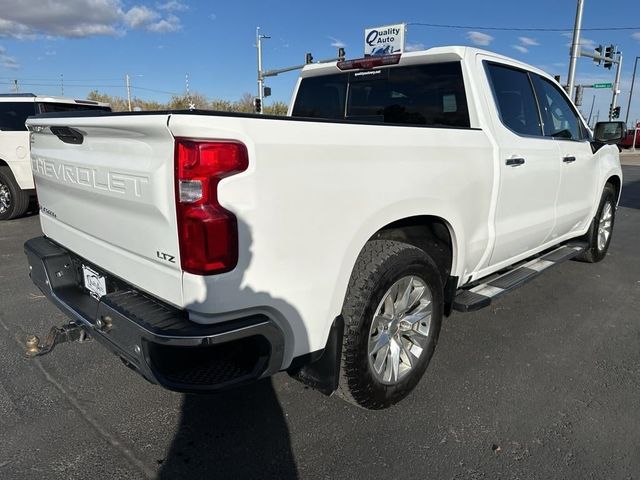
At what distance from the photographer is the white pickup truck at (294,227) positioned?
6.17ft

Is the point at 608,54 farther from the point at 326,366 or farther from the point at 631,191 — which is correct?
the point at 326,366

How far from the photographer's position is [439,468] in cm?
235

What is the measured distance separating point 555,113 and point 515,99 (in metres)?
0.82

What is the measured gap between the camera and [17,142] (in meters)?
7.82

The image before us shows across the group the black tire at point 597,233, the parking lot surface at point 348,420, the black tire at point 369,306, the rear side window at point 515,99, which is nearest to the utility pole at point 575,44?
the black tire at point 597,233

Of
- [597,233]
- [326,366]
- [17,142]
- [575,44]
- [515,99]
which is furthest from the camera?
[575,44]

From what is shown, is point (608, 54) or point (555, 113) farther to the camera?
point (608, 54)

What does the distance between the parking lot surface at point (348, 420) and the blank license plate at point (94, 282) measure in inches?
27.4

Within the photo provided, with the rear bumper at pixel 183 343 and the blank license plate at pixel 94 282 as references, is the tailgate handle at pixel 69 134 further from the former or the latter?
the rear bumper at pixel 183 343

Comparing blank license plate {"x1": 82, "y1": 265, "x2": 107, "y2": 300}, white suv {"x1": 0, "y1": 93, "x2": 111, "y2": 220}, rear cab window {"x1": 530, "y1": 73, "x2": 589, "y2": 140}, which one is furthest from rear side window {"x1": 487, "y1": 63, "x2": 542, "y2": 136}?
white suv {"x1": 0, "y1": 93, "x2": 111, "y2": 220}

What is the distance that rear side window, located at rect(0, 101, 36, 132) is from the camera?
7.85 meters

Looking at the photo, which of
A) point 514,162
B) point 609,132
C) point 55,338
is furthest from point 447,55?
point 55,338

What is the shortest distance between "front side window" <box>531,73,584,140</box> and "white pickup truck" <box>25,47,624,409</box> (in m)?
0.42

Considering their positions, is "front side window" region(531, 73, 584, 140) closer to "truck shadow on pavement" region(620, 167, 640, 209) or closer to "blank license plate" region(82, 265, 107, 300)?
"blank license plate" region(82, 265, 107, 300)
